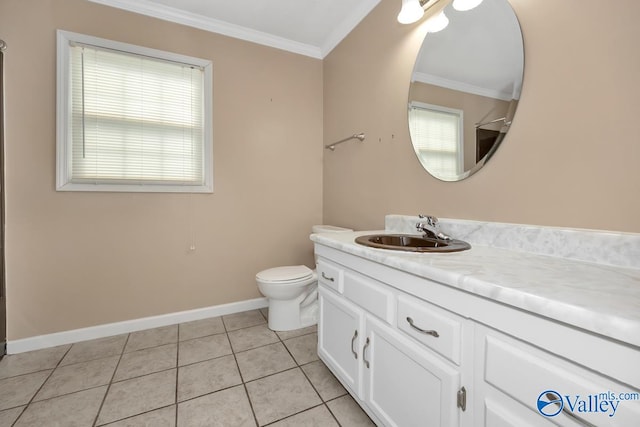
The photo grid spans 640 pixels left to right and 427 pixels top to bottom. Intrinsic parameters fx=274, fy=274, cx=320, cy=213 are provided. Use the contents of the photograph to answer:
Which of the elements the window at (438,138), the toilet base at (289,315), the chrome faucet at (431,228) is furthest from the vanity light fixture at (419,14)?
the toilet base at (289,315)

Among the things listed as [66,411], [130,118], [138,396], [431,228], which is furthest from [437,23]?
[66,411]

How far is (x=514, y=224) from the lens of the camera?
1.17 meters

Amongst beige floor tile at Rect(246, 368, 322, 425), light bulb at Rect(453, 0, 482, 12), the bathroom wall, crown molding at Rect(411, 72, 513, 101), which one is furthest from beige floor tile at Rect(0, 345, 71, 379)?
light bulb at Rect(453, 0, 482, 12)

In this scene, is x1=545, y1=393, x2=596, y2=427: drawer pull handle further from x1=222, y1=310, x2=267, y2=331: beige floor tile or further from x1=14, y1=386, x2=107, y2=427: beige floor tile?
x1=222, y1=310, x2=267, y2=331: beige floor tile

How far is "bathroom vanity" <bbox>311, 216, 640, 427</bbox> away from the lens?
522mm

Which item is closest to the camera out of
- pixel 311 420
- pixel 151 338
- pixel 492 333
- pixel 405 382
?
pixel 492 333

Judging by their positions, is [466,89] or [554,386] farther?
[466,89]

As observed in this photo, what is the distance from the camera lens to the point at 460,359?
79 cm

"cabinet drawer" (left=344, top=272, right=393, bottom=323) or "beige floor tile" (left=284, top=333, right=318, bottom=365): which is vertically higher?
"cabinet drawer" (left=344, top=272, right=393, bottom=323)

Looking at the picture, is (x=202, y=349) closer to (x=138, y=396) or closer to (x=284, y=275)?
(x=138, y=396)

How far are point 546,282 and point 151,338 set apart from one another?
241cm

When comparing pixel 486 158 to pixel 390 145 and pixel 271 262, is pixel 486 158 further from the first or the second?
pixel 271 262

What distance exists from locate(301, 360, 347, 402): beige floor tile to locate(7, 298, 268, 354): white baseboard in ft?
3.45

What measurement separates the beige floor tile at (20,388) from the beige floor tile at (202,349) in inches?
27.9
